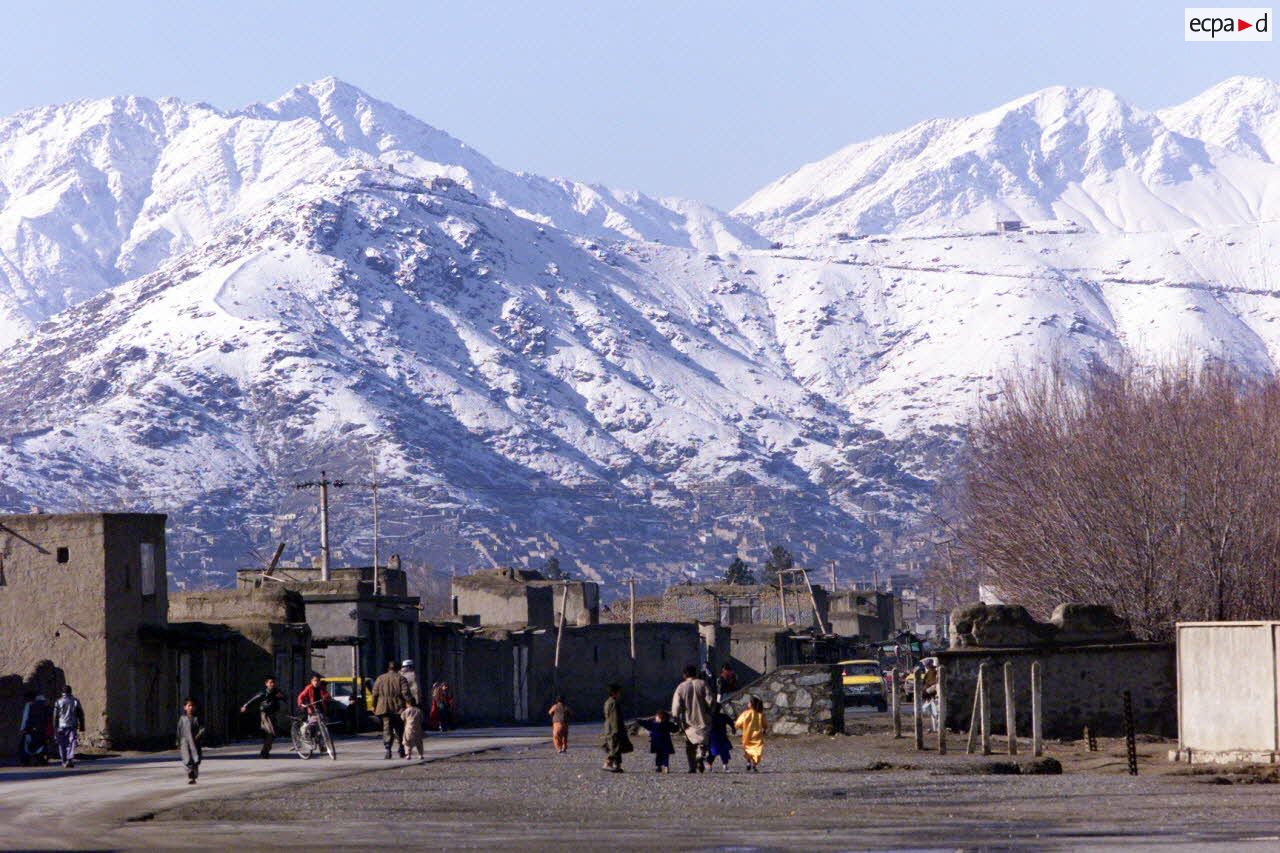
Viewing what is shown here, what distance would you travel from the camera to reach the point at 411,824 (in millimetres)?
25906

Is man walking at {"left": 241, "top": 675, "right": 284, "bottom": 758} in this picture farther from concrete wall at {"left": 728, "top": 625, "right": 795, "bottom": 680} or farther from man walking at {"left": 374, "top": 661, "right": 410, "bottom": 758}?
concrete wall at {"left": 728, "top": 625, "right": 795, "bottom": 680}

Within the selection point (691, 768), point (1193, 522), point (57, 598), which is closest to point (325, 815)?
point (691, 768)

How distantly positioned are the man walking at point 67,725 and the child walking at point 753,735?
11.9 meters

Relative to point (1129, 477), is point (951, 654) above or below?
below

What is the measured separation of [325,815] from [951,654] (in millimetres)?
16908

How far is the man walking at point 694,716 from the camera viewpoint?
35.5 metres

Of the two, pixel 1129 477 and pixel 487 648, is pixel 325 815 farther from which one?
pixel 487 648

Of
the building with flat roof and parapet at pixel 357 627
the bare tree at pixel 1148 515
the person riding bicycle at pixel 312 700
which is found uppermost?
the bare tree at pixel 1148 515

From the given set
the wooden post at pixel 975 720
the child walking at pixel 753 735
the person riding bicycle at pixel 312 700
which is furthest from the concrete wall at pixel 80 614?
the wooden post at pixel 975 720

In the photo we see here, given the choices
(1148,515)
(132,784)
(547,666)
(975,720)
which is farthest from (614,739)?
(547,666)

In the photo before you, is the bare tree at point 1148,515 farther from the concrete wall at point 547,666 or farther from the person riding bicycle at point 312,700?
the person riding bicycle at point 312,700

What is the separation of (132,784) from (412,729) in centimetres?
721

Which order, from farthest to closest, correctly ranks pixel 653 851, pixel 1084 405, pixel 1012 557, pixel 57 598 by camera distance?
pixel 1084 405 → pixel 1012 557 → pixel 57 598 → pixel 653 851

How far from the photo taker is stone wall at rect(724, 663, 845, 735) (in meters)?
48.4
